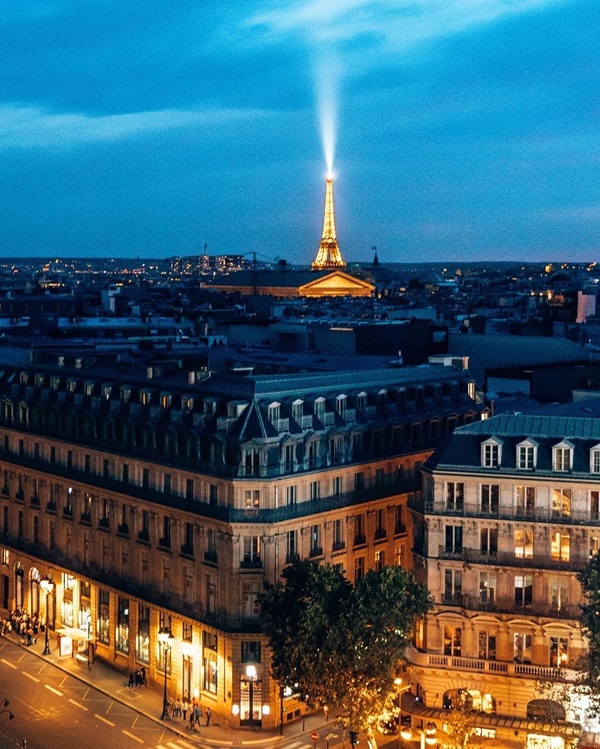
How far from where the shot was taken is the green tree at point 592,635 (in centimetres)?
6519

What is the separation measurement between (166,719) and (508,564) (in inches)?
842

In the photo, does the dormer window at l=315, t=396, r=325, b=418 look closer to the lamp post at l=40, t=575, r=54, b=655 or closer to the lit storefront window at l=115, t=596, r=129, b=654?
the lit storefront window at l=115, t=596, r=129, b=654

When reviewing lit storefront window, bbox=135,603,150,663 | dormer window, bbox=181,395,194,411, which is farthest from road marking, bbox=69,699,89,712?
dormer window, bbox=181,395,194,411

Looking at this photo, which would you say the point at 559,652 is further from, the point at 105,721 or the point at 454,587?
the point at 105,721

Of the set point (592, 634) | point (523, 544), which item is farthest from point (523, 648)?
point (592, 634)

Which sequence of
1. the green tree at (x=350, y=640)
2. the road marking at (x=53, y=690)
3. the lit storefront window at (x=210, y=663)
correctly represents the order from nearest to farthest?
the green tree at (x=350, y=640) < the lit storefront window at (x=210, y=663) < the road marking at (x=53, y=690)

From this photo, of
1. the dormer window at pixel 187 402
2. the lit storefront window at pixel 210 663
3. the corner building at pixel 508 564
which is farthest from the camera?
the dormer window at pixel 187 402

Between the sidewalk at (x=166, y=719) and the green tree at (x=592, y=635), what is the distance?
48.8 ft

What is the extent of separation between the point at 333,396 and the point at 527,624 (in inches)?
764

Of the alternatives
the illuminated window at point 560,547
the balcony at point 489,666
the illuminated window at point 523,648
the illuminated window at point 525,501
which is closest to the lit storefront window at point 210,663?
the balcony at point 489,666

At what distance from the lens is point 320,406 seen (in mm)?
82812

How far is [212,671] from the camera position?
79875 millimetres

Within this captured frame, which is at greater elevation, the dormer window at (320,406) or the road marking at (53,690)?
the dormer window at (320,406)

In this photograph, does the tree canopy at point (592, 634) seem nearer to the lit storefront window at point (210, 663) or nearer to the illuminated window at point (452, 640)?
the illuminated window at point (452, 640)
